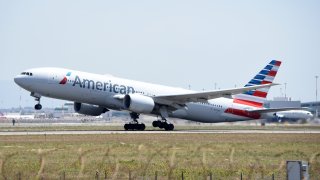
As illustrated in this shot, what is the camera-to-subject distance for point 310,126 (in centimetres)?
8119

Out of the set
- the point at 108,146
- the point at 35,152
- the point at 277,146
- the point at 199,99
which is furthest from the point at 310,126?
the point at 35,152

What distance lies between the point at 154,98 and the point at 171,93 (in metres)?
3.04

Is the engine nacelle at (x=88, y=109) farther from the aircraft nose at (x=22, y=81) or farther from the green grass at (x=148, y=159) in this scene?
the green grass at (x=148, y=159)

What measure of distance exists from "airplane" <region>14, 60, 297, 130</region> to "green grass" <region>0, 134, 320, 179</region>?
15.1 metres

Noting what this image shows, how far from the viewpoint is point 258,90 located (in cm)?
6894

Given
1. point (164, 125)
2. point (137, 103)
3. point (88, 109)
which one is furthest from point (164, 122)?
point (88, 109)

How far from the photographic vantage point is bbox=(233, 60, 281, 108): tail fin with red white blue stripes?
67688 mm

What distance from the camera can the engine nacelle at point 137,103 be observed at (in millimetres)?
60031

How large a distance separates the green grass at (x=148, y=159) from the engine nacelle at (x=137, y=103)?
599 inches

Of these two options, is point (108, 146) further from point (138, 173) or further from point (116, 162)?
point (138, 173)

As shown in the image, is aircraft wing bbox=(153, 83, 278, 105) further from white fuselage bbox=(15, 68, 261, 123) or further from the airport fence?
the airport fence

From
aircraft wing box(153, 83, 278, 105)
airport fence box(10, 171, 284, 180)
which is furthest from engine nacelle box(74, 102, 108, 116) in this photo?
airport fence box(10, 171, 284, 180)

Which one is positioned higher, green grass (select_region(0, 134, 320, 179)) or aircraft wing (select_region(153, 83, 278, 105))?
aircraft wing (select_region(153, 83, 278, 105))

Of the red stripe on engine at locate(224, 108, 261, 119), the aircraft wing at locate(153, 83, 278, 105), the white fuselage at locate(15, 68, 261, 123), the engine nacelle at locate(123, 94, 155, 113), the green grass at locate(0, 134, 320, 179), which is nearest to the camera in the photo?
the green grass at locate(0, 134, 320, 179)
